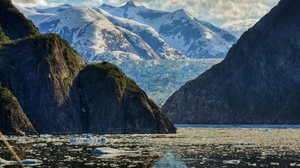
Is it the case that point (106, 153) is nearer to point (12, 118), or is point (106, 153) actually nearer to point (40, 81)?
point (12, 118)

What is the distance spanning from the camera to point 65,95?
7116 inches

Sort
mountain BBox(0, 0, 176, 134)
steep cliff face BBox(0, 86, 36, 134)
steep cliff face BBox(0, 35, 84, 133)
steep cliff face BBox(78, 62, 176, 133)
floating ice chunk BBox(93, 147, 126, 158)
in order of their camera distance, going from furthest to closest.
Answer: steep cliff face BBox(78, 62, 176, 133) < mountain BBox(0, 0, 176, 134) < steep cliff face BBox(0, 35, 84, 133) < steep cliff face BBox(0, 86, 36, 134) < floating ice chunk BBox(93, 147, 126, 158)

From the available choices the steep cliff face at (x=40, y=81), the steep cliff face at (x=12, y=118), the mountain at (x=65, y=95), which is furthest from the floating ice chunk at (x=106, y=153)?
the steep cliff face at (x=40, y=81)

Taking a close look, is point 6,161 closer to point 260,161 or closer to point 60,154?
point 60,154

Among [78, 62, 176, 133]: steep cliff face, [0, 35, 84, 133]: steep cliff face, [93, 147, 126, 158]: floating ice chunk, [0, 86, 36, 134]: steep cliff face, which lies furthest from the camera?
[78, 62, 176, 133]: steep cliff face

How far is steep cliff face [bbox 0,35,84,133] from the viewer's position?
174 metres

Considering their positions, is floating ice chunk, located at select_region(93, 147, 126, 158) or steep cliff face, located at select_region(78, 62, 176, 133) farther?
steep cliff face, located at select_region(78, 62, 176, 133)

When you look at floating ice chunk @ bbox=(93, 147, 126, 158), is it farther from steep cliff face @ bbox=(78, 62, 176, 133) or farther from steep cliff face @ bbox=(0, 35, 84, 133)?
steep cliff face @ bbox=(78, 62, 176, 133)

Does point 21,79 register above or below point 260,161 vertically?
above

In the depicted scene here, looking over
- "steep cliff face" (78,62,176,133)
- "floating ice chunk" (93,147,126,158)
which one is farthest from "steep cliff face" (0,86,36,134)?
→ "floating ice chunk" (93,147,126,158)

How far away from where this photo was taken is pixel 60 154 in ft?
257

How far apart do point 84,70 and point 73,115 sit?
19496mm

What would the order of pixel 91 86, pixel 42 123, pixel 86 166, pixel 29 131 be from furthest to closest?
pixel 91 86
pixel 42 123
pixel 29 131
pixel 86 166

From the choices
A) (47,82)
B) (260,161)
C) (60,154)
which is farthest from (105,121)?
(260,161)
